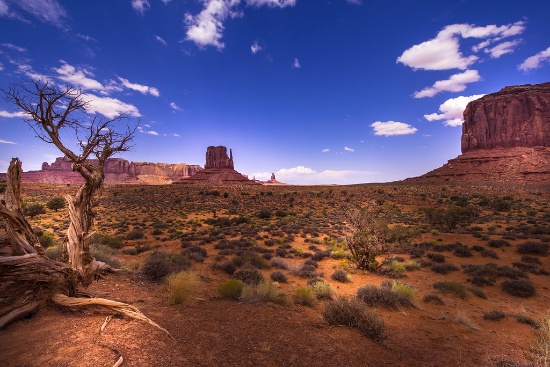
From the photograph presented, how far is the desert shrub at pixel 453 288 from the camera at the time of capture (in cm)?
953

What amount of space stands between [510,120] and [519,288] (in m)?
115

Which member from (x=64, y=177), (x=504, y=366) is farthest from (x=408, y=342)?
(x=64, y=177)

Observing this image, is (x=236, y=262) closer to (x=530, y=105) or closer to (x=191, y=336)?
(x=191, y=336)

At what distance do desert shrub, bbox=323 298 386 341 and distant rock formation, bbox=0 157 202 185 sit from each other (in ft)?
534

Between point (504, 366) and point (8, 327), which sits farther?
point (504, 366)

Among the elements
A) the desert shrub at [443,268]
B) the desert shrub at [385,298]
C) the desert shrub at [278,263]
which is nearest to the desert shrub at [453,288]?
the desert shrub at [443,268]

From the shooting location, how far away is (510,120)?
9262 centimetres

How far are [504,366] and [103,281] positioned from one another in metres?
9.41

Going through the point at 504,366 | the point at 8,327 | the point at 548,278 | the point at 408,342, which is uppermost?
the point at 8,327

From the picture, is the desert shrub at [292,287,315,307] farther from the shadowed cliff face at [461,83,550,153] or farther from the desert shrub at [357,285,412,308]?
the shadowed cliff face at [461,83,550,153]

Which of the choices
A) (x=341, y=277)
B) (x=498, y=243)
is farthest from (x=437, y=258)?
(x=341, y=277)

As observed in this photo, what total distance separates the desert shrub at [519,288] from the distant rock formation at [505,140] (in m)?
74.4

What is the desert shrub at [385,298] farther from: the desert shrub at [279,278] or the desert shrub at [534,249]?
the desert shrub at [534,249]

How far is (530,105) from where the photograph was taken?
9169 cm
